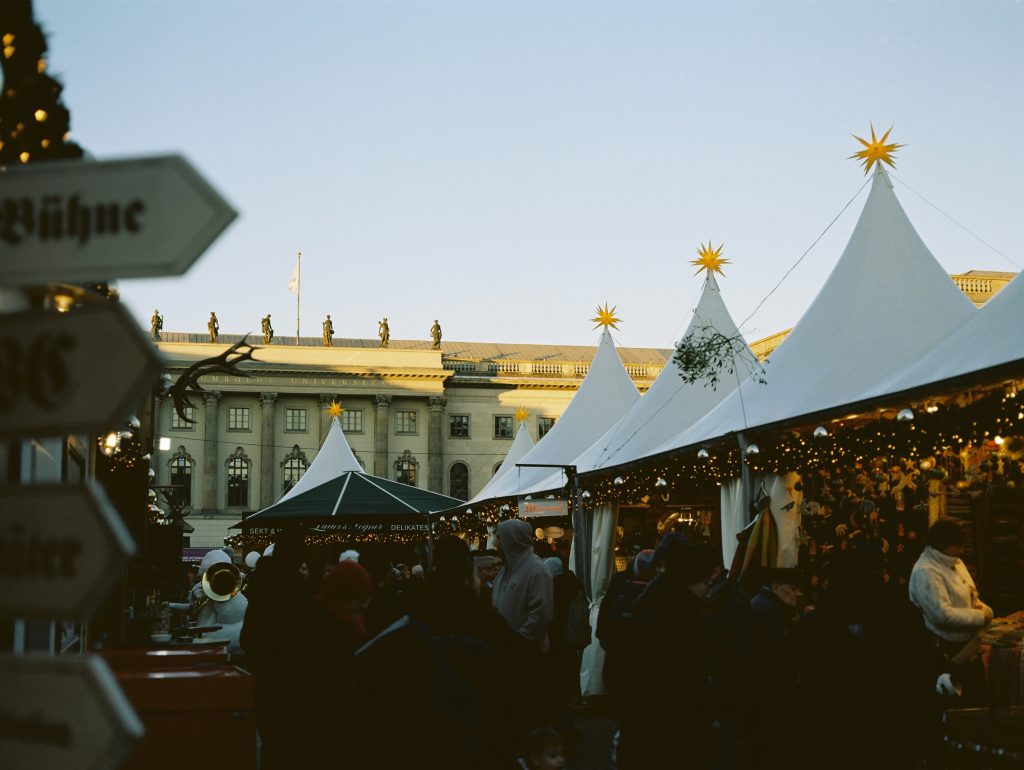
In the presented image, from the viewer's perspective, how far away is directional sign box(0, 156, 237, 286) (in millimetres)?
2045

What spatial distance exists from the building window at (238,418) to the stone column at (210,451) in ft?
3.04

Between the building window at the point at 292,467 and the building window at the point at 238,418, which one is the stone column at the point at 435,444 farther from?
the building window at the point at 238,418

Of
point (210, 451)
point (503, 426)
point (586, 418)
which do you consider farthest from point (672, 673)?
point (503, 426)

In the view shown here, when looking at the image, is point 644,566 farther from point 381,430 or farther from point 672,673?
point 381,430

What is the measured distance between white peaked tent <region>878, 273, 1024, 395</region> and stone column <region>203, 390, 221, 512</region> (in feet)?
178

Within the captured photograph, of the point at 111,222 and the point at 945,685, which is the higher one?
the point at 111,222

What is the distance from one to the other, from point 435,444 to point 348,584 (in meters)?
57.4

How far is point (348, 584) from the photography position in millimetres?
5215

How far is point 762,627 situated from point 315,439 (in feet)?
186

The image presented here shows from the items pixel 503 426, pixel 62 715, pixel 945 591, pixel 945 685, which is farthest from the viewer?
pixel 503 426

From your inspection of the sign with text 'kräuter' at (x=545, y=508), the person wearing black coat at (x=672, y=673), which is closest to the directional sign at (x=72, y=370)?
the person wearing black coat at (x=672, y=673)

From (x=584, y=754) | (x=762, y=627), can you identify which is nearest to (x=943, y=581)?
(x=762, y=627)

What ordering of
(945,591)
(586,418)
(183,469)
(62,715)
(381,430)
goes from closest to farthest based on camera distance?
(62,715), (945,591), (586,418), (183,469), (381,430)

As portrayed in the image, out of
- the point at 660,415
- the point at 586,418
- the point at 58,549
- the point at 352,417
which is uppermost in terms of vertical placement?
the point at 352,417
